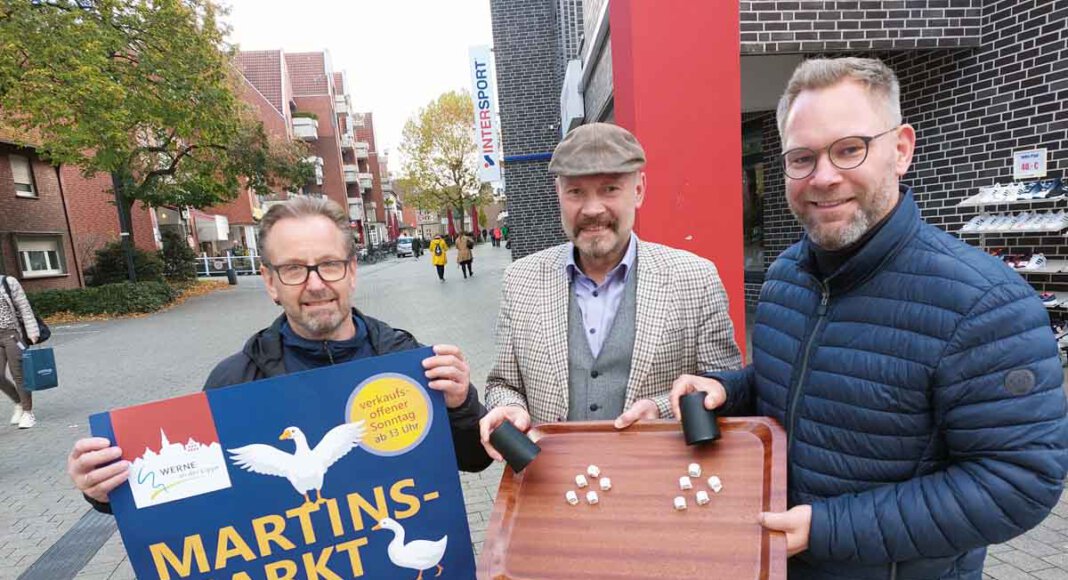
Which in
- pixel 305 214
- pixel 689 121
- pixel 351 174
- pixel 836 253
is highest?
pixel 351 174

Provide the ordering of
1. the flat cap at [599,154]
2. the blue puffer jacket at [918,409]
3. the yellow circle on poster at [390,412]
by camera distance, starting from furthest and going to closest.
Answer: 1. the flat cap at [599,154]
2. the yellow circle on poster at [390,412]
3. the blue puffer jacket at [918,409]

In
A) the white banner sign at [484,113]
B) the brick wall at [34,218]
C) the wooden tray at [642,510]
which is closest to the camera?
the wooden tray at [642,510]

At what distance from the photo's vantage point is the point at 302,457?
162 centimetres

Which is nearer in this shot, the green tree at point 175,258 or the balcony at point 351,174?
the green tree at point 175,258

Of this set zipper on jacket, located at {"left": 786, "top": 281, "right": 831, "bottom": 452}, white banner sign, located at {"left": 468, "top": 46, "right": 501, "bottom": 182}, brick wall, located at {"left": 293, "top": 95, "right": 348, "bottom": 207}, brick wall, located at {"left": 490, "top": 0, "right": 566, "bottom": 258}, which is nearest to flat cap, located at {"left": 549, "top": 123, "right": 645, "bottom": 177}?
zipper on jacket, located at {"left": 786, "top": 281, "right": 831, "bottom": 452}

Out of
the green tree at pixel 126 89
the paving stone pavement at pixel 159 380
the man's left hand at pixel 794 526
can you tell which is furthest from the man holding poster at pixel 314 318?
the green tree at pixel 126 89

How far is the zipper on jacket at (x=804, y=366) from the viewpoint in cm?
142

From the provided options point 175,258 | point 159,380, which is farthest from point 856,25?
point 175,258

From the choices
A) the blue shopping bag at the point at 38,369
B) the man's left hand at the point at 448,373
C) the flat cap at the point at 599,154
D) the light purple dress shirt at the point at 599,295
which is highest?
the flat cap at the point at 599,154

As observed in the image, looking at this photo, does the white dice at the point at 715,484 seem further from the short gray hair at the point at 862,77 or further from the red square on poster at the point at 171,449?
the red square on poster at the point at 171,449

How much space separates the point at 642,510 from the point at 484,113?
1406 centimetres

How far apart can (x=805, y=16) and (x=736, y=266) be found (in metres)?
2.48

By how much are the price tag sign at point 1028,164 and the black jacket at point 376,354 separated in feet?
19.0

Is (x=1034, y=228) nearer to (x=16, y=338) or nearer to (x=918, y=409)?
(x=918, y=409)
